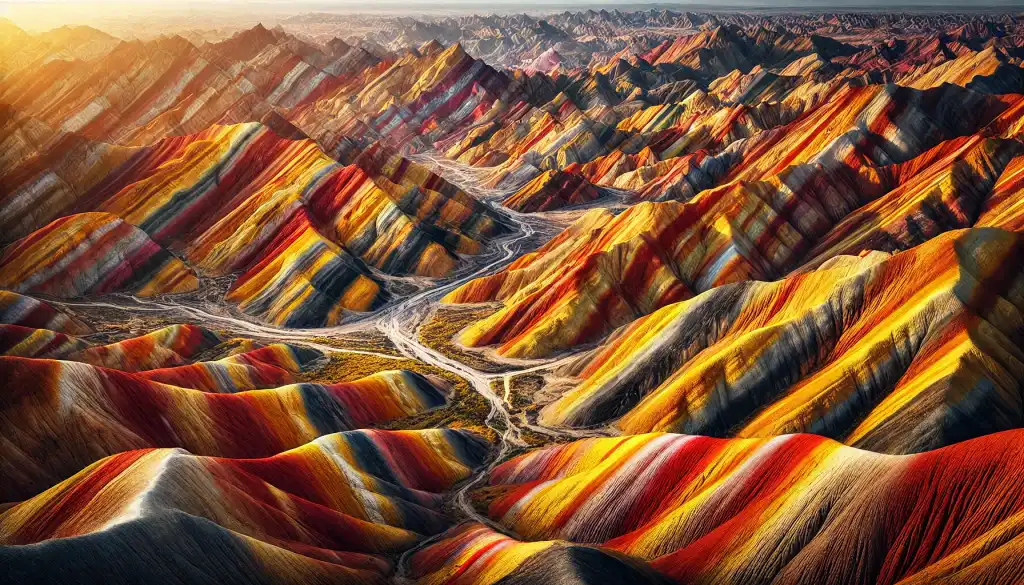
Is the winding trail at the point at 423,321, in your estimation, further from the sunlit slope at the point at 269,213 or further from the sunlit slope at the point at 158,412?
the sunlit slope at the point at 158,412

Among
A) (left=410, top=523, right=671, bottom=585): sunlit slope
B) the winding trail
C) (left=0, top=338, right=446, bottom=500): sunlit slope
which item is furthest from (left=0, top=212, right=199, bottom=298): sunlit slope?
(left=410, top=523, right=671, bottom=585): sunlit slope

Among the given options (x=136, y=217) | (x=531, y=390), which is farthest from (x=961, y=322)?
(x=136, y=217)

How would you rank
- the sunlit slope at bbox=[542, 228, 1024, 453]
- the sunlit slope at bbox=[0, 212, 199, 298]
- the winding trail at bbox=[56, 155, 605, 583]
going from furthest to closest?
the sunlit slope at bbox=[0, 212, 199, 298], the winding trail at bbox=[56, 155, 605, 583], the sunlit slope at bbox=[542, 228, 1024, 453]

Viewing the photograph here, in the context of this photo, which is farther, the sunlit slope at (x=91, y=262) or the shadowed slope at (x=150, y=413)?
the sunlit slope at (x=91, y=262)

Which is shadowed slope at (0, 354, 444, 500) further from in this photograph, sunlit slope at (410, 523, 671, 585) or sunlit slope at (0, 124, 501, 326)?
sunlit slope at (0, 124, 501, 326)

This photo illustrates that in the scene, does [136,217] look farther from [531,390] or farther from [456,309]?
[531,390]

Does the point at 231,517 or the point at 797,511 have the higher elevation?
the point at 231,517

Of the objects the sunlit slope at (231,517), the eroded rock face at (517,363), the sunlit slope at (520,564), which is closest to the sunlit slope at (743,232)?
the eroded rock face at (517,363)

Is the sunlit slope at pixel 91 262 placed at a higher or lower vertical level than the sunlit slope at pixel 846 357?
higher

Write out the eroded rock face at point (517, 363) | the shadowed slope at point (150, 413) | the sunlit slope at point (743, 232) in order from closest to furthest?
the eroded rock face at point (517, 363) < the shadowed slope at point (150, 413) < the sunlit slope at point (743, 232)

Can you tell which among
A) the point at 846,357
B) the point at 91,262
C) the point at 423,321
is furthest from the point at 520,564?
the point at 91,262

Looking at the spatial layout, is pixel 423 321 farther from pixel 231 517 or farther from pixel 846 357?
pixel 231 517

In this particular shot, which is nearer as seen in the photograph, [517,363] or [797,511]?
[797,511]
